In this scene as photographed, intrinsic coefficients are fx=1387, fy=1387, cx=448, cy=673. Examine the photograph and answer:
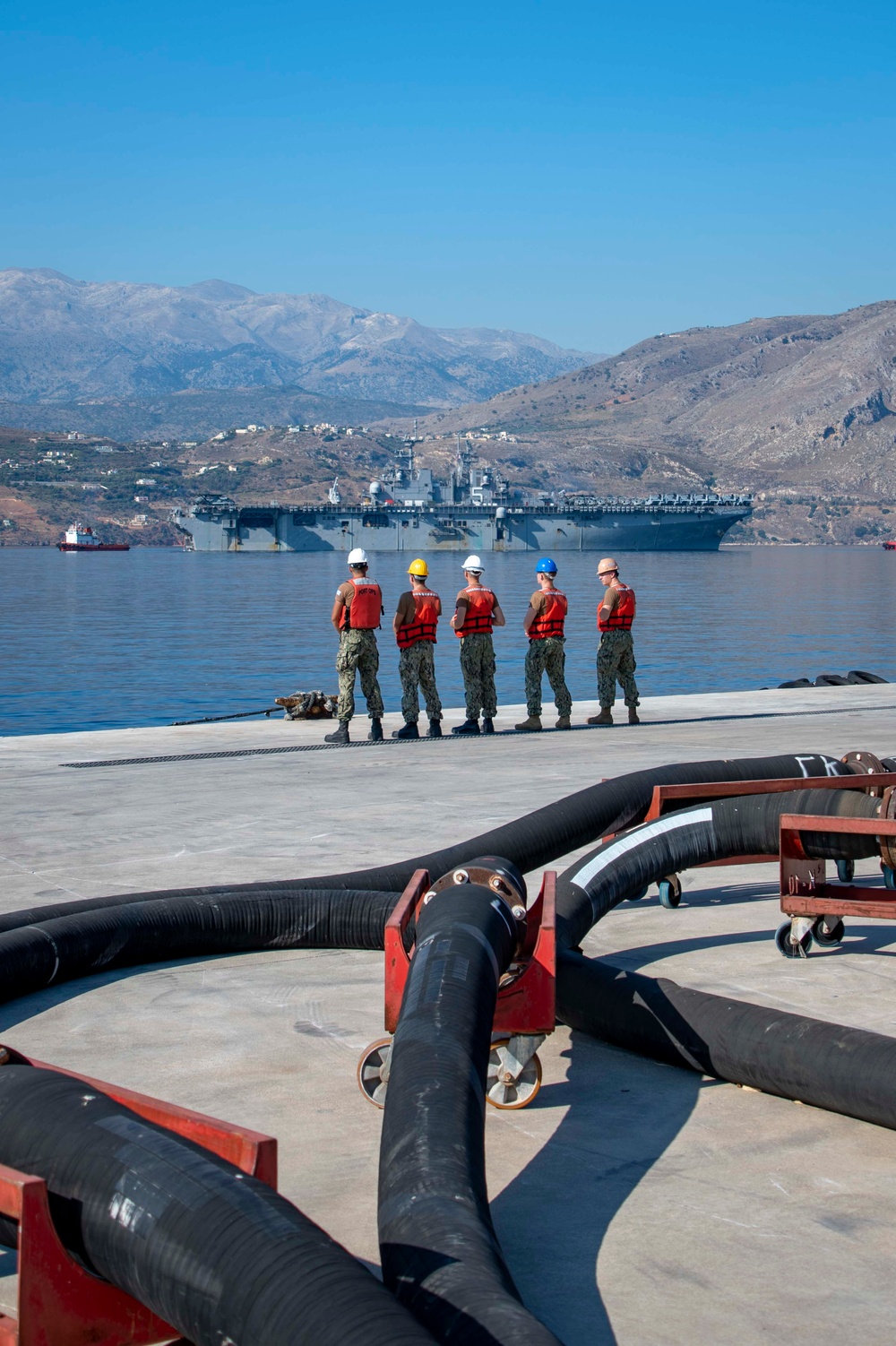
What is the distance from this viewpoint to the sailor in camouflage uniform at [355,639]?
12086 millimetres

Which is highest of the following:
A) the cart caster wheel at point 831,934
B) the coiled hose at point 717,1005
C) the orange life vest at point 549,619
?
the orange life vest at point 549,619

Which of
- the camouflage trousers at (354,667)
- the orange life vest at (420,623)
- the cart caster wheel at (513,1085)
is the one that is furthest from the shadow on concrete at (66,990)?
the orange life vest at (420,623)

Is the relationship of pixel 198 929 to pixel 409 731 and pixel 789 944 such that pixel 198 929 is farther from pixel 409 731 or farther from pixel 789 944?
pixel 409 731

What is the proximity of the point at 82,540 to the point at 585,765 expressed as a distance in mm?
173658

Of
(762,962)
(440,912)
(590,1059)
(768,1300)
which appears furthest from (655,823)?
(768,1300)

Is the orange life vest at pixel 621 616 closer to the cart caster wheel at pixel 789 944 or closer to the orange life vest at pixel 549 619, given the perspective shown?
the orange life vest at pixel 549 619

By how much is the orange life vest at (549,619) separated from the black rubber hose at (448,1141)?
982cm

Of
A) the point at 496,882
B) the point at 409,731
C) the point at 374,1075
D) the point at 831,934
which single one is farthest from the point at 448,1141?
the point at 409,731

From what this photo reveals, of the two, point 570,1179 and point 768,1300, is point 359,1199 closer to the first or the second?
point 570,1179

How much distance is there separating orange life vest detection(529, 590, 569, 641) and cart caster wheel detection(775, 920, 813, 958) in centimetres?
824

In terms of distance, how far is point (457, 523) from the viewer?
132375 millimetres

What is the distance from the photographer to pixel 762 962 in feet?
16.4

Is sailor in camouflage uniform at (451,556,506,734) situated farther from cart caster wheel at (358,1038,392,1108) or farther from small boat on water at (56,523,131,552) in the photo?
small boat on water at (56,523,131,552)

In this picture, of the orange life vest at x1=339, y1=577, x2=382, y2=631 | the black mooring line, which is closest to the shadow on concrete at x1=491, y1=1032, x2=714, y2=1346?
the black mooring line
